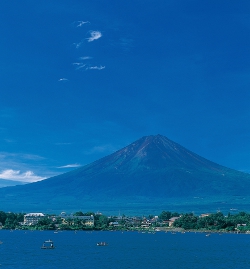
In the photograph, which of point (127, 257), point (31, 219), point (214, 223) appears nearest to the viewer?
point (127, 257)

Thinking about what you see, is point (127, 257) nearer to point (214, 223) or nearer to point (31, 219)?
point (214, 223)

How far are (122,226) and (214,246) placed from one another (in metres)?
45.4

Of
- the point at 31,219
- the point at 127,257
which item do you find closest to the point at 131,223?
the point at 31,219

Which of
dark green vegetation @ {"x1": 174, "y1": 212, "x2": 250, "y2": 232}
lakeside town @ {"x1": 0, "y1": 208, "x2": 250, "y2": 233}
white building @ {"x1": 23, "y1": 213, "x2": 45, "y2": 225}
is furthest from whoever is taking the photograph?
white building @ {"x1": 23, "y1": 213, "x2": 45, "y2": 225}

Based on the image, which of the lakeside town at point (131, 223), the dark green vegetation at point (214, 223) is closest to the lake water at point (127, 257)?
the dark green vegetation at point (214, 223)

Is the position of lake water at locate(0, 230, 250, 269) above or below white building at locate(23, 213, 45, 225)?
below

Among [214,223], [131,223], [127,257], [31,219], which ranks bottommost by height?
[127,257]

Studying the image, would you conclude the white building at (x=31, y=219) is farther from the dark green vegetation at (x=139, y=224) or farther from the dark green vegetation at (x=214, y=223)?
the dark green vegetation at (x=214, y=223)

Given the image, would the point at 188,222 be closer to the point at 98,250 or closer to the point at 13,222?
the point at 13,222

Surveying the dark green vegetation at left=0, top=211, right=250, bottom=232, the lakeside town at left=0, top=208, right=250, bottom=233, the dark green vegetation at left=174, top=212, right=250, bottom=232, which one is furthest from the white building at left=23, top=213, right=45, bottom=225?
the dark green vegetation at left=174, top=212, right=250, bottom=232

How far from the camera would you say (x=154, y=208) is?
599ft

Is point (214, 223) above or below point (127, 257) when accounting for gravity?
above

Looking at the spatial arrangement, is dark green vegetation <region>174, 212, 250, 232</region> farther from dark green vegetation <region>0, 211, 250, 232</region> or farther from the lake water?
the lake water

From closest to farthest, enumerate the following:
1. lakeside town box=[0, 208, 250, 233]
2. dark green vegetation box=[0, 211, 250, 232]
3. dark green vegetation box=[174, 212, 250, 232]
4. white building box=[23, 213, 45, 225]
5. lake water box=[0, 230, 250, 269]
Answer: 1. lake water box=[0, 230, 250, 269]
2. dark green vegetation box=[174, 212, 250, 232]
3. dark green vegetation box=[0, 211, 250, 232]
4. lakeside town box=[0, 208, 250, 233]
5. white building box=[23, 213, 45, 225]
